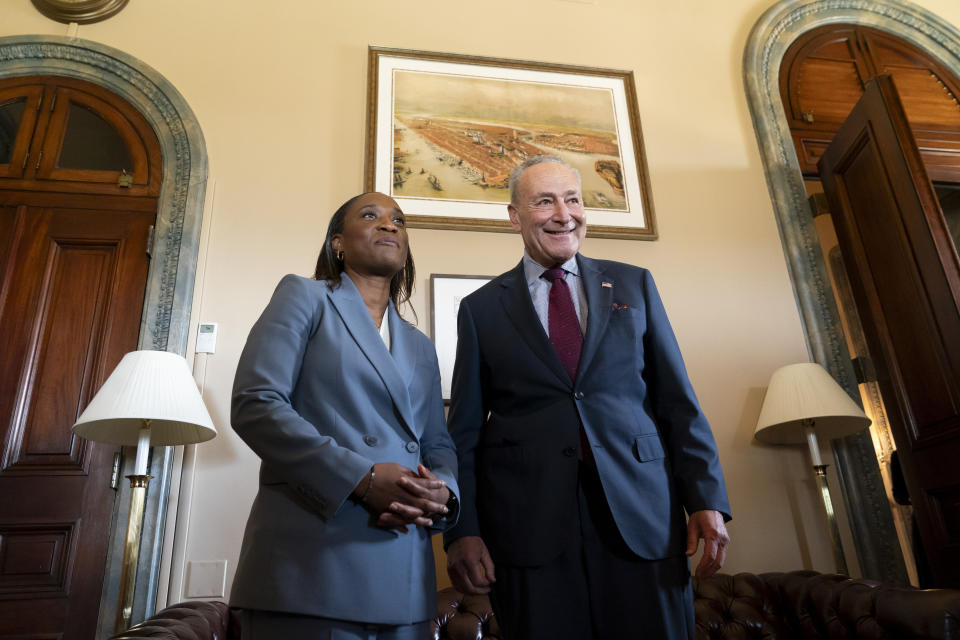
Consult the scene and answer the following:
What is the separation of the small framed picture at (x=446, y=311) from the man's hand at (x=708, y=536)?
155 centimetres

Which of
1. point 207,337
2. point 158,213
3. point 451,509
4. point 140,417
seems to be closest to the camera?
point 451,509

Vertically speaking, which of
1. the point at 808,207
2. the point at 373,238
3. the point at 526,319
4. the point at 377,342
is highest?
the point at 808,207

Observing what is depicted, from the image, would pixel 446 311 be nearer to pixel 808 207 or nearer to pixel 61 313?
pixel 61 313

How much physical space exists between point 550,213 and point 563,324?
0.31m

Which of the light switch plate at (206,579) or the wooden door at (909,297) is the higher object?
the wooden door at (909,297)

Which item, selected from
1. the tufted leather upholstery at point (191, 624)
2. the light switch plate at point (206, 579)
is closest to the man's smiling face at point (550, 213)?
the tufted leather upholstery at point (191, 624)

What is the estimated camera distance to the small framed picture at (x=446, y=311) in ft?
9.80

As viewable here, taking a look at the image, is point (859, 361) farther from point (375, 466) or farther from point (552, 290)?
point (375, 466)

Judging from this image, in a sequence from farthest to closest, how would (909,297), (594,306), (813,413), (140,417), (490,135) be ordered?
1. (490,135)
2. (909,297)
3. (813,413)
4. (140,417)
5. (594,306)

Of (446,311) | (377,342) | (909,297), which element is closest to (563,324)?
(377,342)

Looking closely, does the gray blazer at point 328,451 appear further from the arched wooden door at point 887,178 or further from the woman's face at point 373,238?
the arched wooden door at point 887,178

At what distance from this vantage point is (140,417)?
7.47 feet

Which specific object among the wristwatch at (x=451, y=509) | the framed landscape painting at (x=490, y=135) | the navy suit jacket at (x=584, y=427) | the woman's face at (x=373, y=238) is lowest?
the wristwatch at (x=451, y=509)

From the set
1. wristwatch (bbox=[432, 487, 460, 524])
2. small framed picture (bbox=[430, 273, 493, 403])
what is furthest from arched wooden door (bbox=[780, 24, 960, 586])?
wristwatch (bbox=[432, 487, 460, 524])
